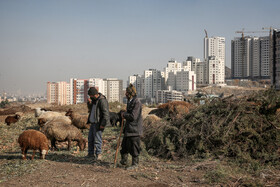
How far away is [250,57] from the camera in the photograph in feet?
453

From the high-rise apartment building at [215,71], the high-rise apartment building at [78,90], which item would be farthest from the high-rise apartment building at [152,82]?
the high-rise apartment building at [78,90]

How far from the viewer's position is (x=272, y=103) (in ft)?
24.8

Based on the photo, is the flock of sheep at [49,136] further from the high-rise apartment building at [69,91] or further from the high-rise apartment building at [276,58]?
the high-rise apartment building at [69,91]

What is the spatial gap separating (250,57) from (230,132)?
469ft

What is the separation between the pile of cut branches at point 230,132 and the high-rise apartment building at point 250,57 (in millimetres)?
134124

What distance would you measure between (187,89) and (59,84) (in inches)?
2125

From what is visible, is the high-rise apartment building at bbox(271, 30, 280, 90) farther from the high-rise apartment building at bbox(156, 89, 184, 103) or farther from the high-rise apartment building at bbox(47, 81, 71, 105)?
the high-rise apartment building at bbox(47, 81, 71, 105)

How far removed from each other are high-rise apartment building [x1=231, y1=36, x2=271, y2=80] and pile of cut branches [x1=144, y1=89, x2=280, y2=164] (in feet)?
440

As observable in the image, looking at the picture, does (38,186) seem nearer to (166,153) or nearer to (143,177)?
(143,177)

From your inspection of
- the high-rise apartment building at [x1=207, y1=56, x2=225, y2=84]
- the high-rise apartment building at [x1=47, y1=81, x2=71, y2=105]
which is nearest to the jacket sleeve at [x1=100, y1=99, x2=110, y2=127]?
the high-rise apartment building at [x1=47, y1=81, x2=71, y2=105]

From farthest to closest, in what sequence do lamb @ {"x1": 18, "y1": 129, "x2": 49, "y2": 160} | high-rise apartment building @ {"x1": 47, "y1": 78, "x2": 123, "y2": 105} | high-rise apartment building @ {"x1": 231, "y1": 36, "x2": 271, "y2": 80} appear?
high-rise apartment building @ {"x1": 231, "y1": 36, "x2": 271, "y2": 80}, high-rise apartment building @ {"x1": 47, "y1": 78, "x2": 123, "y2": 105}, lamb @ {"x1": 18, "y1": 129, "x2": 49, "y2": 160}

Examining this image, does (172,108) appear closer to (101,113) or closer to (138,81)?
(101,113)

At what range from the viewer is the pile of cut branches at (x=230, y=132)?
23.0 ft

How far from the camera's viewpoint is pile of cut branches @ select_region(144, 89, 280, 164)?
23.0 ft
